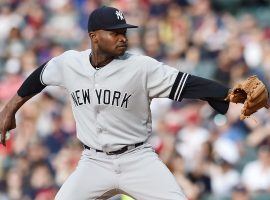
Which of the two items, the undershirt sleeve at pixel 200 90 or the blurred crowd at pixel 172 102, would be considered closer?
the undershirt sleeve at pixel 200 90

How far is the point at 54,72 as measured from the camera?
621 centimetres

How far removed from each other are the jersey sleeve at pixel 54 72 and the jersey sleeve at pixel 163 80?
0.71 m

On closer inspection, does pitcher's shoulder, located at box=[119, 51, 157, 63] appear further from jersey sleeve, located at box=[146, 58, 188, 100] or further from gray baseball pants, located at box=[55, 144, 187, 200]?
gray baseball pants, located at box=[55, 144, 187, 200]

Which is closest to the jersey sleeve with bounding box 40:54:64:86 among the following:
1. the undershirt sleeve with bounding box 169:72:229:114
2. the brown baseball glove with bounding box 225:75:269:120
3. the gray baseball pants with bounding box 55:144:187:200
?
the gray baseball pants with bounding box 55:144:187:200

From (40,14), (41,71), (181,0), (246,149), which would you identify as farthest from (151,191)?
(40,14)

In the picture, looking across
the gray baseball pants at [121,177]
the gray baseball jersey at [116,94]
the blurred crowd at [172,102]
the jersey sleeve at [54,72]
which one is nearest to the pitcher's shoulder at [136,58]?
the gray baseball jersey at [116,94]

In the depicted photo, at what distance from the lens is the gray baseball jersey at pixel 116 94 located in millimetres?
5840

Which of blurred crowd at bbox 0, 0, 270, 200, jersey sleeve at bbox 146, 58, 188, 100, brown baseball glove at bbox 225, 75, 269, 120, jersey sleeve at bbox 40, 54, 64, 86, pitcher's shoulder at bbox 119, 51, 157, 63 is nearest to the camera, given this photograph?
brown baseball glove at bbox 225, 75, 269, 120

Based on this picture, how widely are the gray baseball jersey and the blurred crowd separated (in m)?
3.57

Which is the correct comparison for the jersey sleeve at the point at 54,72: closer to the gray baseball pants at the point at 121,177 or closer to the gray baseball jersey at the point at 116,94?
the gray baseball jersey at the point at 116,94

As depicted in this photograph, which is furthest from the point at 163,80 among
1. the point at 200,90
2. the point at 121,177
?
the point at 121,177

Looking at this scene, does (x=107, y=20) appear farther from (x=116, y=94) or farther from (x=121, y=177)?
(x=121, y=177)

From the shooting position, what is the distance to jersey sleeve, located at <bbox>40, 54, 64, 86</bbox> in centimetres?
620

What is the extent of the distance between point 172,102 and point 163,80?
522 cm
